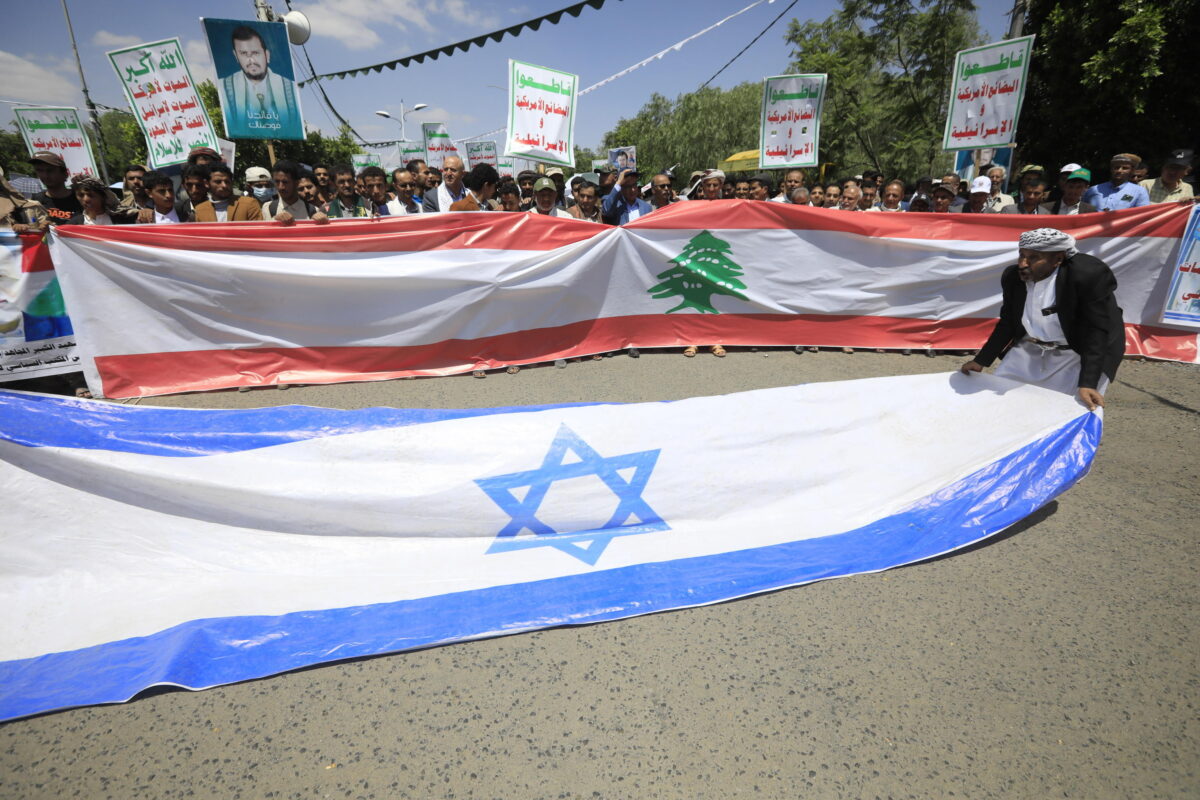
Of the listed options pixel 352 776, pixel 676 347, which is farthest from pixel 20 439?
pixel 676 347

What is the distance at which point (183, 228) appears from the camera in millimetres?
4781

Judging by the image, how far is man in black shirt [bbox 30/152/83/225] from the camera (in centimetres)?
601

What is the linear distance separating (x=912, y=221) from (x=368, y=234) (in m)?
5.31

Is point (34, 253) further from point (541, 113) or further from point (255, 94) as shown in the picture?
point (541, 113)

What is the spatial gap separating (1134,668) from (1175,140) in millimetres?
14305

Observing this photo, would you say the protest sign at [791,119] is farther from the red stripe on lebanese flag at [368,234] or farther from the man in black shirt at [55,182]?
the man in black shirt at [55,182]

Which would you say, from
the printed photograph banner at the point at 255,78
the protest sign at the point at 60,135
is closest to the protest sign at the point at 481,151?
the protest sign at the point at 60,135

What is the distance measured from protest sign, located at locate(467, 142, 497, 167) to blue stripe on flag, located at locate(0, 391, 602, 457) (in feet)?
51.6

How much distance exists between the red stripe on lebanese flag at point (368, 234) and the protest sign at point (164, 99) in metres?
2.96

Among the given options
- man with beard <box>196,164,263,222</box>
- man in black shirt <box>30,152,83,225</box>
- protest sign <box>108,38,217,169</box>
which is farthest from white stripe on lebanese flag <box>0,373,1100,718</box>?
protest sign <box>108,38,217,169</box>

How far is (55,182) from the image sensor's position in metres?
6.16

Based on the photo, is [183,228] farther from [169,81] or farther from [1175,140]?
[1175,140]

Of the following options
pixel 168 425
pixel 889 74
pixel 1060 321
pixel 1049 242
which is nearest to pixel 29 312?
pixel 168 425

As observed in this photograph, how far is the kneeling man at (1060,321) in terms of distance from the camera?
3172 millimetres
